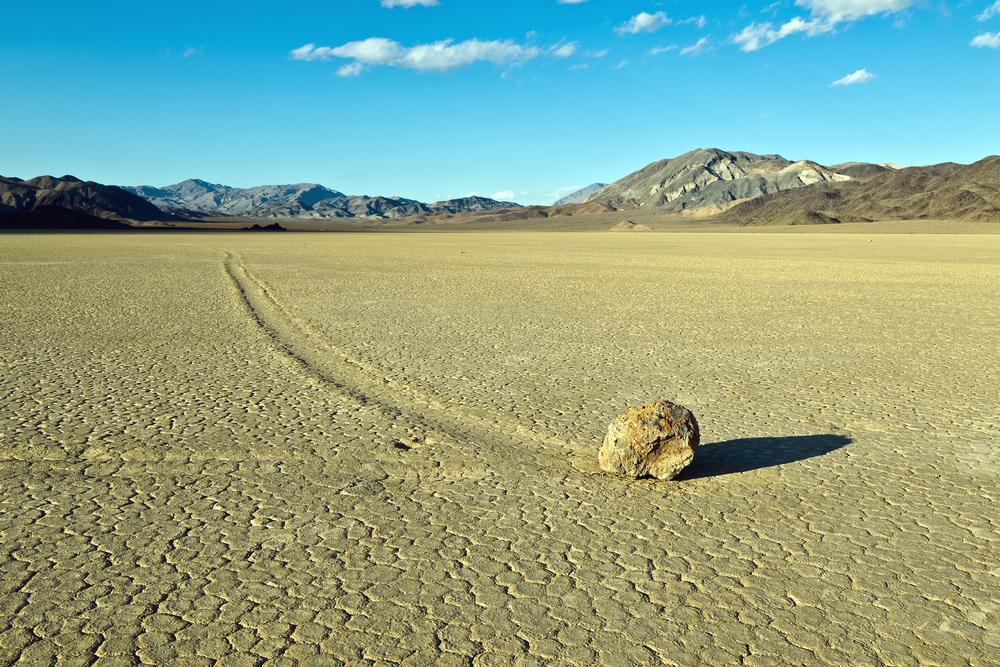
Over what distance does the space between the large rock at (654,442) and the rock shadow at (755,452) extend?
15 cm

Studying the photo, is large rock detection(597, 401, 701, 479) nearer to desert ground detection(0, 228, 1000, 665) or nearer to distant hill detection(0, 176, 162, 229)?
desert ground detection(0, 228, 1000, 665)

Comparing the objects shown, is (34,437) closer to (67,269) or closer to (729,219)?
(67,269)

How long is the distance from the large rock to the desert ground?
14 cm

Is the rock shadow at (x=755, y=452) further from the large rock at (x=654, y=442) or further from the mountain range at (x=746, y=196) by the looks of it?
the mountain range at (x=746, y=196)

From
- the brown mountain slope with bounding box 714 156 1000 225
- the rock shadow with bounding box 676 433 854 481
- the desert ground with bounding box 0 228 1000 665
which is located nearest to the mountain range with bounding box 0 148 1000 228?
the brown mountain slope with bounding box 714 156 1000 225

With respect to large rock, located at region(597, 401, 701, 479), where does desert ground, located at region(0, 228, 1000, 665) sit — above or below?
below

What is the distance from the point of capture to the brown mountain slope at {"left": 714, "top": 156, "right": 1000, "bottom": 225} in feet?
296

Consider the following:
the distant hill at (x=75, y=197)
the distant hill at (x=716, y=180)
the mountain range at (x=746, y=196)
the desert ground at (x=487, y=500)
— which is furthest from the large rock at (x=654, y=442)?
the distant hill at (x=75, y=197)

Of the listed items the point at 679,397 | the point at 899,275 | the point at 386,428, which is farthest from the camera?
the point at 899,275

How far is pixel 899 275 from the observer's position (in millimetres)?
21750

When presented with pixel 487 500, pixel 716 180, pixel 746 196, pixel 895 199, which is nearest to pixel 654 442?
pixel 487 500

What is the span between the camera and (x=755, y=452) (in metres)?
5.91

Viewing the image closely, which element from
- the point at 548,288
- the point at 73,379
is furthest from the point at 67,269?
the point at 73,379

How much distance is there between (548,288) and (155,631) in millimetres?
14906
